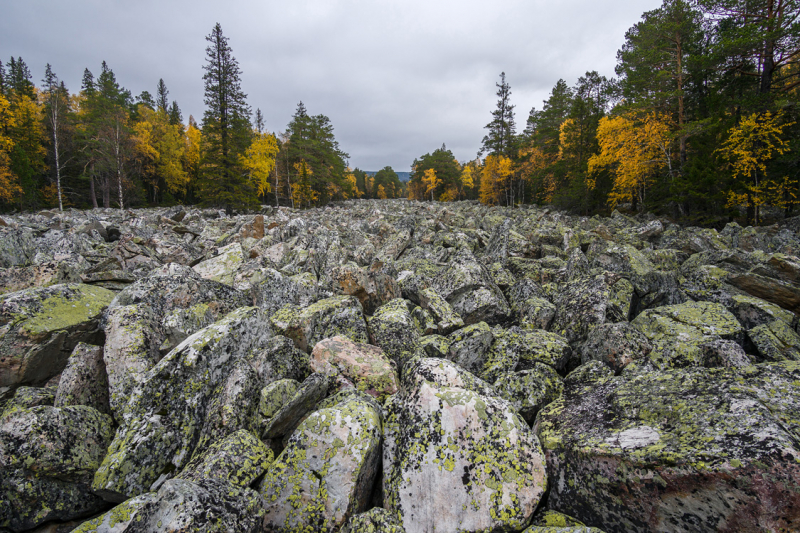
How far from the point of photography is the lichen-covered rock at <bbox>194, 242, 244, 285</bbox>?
769 cm

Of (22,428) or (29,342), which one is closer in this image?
(22,428)

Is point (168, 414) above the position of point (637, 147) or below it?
below

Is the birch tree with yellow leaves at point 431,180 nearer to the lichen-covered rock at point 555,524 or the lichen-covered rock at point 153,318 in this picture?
the lichen-covered rock at point 153,318

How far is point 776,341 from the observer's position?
4359mm

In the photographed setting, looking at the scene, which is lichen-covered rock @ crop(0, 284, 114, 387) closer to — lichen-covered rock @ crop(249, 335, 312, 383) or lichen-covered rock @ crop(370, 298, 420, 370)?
lichen-covered rock @ crop(249, 335, 312, 383)

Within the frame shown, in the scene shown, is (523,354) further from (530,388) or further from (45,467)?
(45,467)

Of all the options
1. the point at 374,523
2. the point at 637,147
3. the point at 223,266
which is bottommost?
the point at 374,523

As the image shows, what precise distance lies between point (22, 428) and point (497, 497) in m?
4.19

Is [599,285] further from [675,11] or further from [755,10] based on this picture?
[675,11]

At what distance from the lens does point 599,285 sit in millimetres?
5492

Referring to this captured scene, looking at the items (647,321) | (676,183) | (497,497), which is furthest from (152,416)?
(676,183)

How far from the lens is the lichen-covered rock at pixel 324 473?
2674mm

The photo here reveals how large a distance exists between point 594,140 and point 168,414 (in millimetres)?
39434

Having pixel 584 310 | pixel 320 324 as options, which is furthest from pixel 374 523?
pixel 584 310
